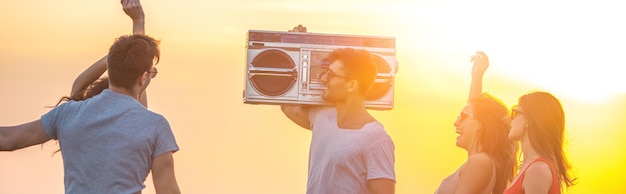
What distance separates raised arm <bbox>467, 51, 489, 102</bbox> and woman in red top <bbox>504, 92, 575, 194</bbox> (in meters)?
1.69

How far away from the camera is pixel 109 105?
6.28 metres

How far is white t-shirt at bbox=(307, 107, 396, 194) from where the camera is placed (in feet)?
25.8

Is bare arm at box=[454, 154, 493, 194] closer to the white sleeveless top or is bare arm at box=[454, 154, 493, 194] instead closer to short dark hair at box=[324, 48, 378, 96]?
the white sleeveless top

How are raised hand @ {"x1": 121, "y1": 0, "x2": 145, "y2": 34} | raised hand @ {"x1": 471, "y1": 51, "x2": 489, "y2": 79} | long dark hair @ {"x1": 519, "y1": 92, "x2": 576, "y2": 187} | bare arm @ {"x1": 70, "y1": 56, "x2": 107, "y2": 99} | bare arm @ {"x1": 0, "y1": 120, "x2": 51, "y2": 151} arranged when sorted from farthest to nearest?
raised hand @ {"x1": 471, "y1": 51, "x2": 489, "y2": 79}
bare arm @ {"x1": 70, "y1": 56, "x2": 107, "y2": 99}
long dark hair @ {"x1": 519, "y1": 92, "x2": 576, "y2": 187}
raised hand @ {"x1": 121, "y1": 0, "x2": 145, "y2": 34}
bare arm @ {"x1": 0, "y1": 120, "x2": 51, "y2": 151}

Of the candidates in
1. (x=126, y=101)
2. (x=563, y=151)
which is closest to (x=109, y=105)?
(x=126, y=101)

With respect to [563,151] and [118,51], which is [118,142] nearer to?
[118,51]

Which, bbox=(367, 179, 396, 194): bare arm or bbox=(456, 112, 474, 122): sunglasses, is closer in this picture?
bbox=(367, 179, 396, 194): bare arm

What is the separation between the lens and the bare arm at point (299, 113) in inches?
337

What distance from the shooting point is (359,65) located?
8.20m

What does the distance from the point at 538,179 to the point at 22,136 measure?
293 centimetres

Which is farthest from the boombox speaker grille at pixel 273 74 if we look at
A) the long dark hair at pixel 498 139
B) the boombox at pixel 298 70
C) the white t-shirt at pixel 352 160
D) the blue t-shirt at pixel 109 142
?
the blue t-shirt at pixel 109 142

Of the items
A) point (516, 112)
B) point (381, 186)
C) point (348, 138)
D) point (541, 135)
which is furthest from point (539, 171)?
point (348, 138)

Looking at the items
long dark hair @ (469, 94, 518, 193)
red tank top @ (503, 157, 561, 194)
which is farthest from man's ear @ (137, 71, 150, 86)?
long dark hair @ (469, 94, 518, 193)

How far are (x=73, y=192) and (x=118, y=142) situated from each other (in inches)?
13.1
